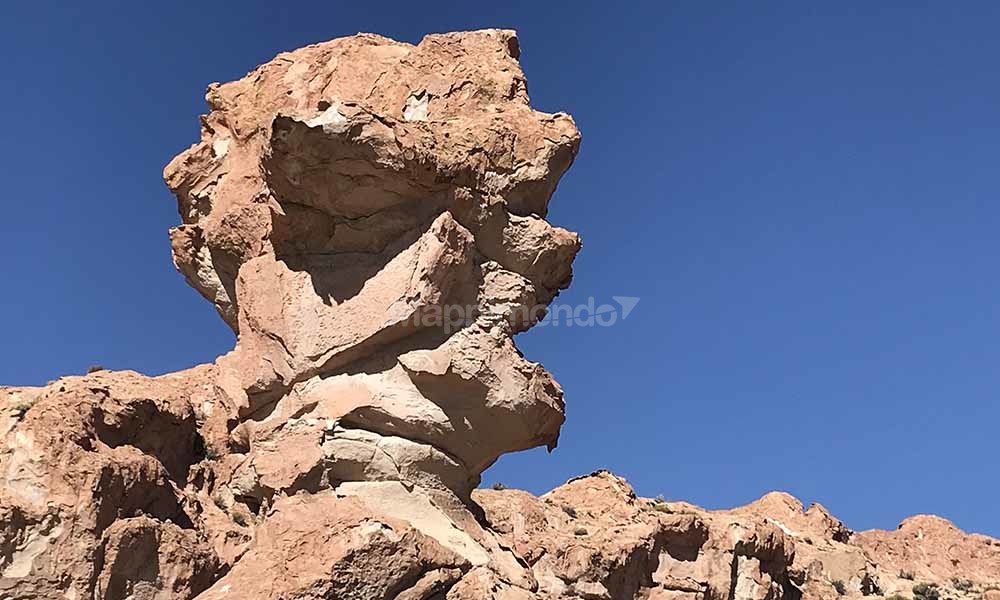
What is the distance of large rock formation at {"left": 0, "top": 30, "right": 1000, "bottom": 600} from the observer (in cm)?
1164

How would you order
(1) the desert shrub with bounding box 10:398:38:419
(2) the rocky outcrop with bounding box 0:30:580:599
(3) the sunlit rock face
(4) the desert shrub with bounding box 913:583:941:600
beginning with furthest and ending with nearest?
(4) the desert shrub with bounding box 913:583:941:600
(3) the sunlit rock face
(1) the desert shrub with bounding box 10:398:38:419
(2) the rocky outcrop with bounding box 0:30:580:599

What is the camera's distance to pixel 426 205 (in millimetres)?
14492

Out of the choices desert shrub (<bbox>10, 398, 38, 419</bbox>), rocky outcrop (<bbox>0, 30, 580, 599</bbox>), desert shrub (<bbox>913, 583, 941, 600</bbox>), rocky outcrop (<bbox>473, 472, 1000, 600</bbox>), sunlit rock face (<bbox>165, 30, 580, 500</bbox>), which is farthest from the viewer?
desert shrub (<bbox>913, 583, 941, 600</bbox>)

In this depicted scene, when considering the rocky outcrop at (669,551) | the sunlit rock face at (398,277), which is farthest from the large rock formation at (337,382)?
the rocky outcrop at (669,551)

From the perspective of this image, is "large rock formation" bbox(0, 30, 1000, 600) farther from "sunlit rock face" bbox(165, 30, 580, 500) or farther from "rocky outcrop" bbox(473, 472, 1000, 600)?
"rocky outcrop" bbox(473, 472, 1000, 600)

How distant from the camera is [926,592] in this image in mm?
31578

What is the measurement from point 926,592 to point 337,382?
24.4 metres

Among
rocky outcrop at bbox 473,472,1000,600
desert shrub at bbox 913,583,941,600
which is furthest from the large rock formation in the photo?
desert shrub at bbox 913,583,941,600

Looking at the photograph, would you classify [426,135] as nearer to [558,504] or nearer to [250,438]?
[250,438]

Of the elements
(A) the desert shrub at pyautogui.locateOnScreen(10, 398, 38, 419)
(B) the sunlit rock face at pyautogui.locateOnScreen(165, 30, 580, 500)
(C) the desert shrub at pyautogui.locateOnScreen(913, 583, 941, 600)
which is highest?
(C) the desert shrub at pyautogui.locateOnScreen(913, 583, 941, 600)

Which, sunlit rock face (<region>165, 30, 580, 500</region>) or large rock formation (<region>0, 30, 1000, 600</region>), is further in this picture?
sunlit rock face (<region>165, 30, 580, 500</region>)

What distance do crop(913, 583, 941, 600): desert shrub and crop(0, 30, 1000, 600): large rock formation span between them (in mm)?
16472

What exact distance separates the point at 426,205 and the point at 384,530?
475 centimetres

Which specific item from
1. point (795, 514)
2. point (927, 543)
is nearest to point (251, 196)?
point (795, 514)
